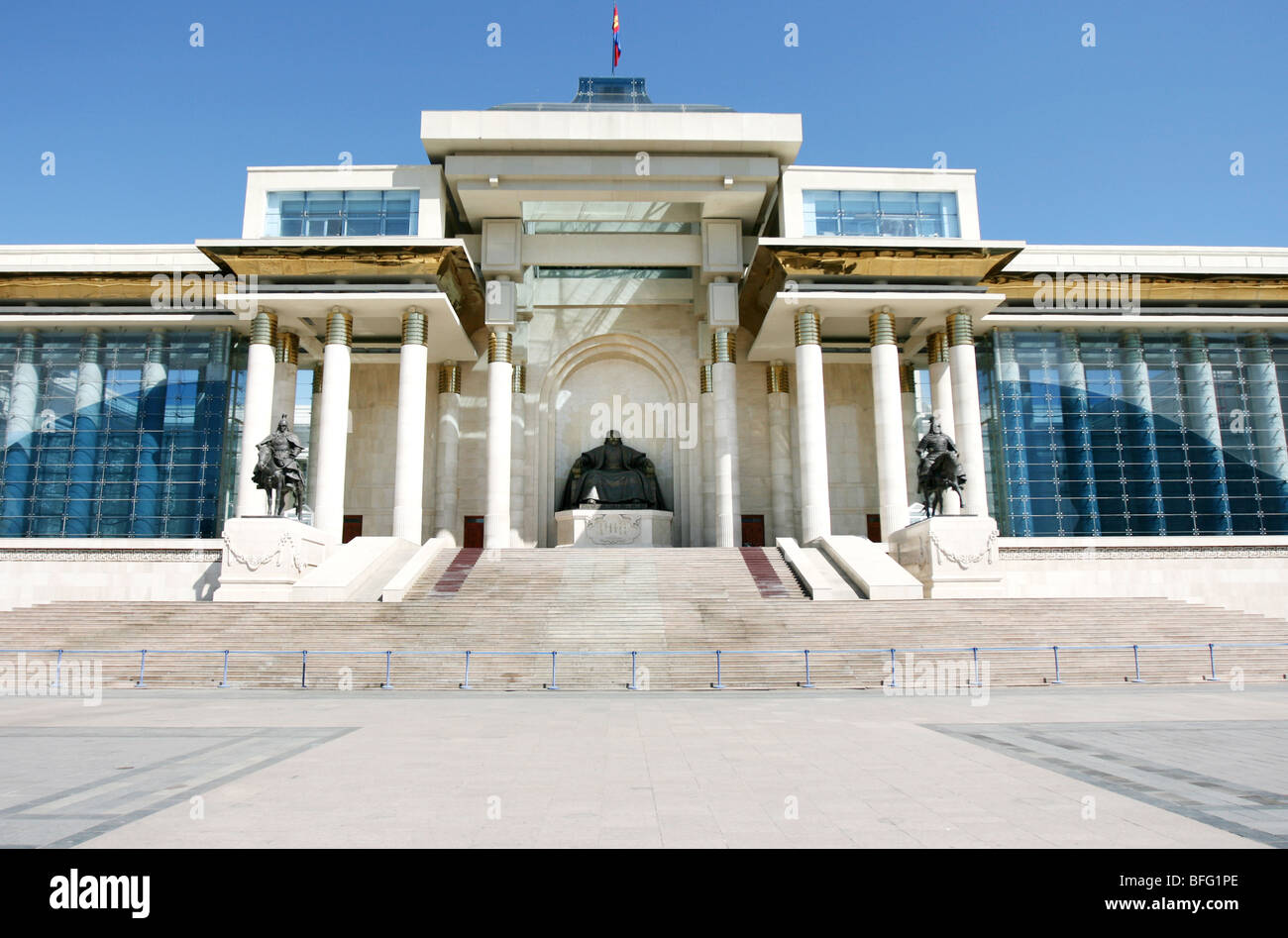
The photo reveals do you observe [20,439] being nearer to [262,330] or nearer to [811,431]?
[262,330]

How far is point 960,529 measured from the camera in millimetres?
24859

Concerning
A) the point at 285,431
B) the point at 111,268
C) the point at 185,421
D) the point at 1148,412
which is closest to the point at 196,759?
the point at 285,431

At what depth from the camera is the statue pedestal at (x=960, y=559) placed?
2459 cm

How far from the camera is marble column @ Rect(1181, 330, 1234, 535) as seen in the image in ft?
108

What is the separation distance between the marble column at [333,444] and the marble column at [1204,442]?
33.3 metres

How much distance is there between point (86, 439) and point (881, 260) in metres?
32.3

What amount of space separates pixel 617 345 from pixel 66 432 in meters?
23.3

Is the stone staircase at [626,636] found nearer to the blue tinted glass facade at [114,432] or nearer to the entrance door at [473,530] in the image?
the entrance door at [473,530]

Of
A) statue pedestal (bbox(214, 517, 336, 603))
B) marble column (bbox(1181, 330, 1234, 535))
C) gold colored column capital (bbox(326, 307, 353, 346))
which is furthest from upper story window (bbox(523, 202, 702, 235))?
marble column (bbox(1181, 330, 1234, 535))

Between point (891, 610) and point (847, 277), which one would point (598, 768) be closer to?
point (891, 610)

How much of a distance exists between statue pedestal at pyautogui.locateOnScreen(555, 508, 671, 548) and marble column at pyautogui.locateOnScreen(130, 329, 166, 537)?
16202 millimetres

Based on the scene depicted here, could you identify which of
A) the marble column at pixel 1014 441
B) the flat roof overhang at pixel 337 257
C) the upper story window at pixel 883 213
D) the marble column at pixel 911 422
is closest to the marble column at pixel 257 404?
the flat roof overhang at pixel 337 257

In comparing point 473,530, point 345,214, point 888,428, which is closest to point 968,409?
point 888,428

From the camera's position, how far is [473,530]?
36.0 meters
